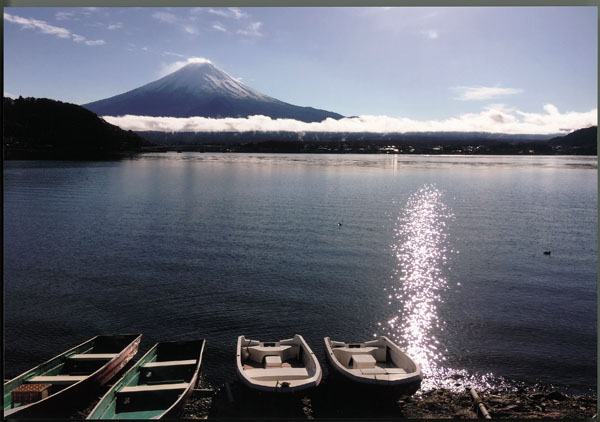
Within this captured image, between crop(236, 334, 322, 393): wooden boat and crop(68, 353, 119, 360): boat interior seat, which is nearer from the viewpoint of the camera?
crop(236, 334, 322, 393): wooden boat

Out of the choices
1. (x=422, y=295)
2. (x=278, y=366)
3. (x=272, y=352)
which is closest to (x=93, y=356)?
(x=272, y=352)

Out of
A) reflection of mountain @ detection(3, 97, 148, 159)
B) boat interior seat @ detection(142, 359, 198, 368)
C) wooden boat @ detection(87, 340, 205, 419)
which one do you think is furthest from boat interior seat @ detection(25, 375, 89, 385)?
reflection of mountain @ detection(3, 97, 148, 159)

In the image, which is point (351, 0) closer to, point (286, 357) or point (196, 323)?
point (286, 357)

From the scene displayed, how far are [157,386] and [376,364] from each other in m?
6.68

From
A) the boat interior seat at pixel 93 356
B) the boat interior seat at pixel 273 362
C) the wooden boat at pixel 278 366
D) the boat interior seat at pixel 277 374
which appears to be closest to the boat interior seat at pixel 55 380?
the boat interior seat at pixel 93 356

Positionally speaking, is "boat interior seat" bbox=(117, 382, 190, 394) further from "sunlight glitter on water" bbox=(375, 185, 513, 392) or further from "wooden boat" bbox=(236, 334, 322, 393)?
"sunlight glitter on water" bbox=(375, 185, 513, 392)

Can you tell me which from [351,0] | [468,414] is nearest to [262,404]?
[468,414]

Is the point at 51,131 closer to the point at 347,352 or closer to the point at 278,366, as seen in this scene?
the point at 278,366

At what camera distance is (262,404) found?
41.5 ft

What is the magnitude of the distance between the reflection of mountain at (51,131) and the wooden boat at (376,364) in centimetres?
9756

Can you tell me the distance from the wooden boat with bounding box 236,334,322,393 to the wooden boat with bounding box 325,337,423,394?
0.86 meters

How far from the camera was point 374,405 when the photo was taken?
1292 centimetres

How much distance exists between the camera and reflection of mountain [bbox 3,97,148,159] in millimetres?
101375

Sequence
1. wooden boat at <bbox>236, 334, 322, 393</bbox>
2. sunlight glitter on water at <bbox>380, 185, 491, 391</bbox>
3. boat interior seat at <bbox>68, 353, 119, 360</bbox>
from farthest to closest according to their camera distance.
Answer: sunlight glitter on water at <bbox>380, 185, 491, 391</bbox>, boat interior seat at <bbox>68, 353, 119, 360</bbox>, wooden boat at <bbox>236, 334, 322, 393</bbox>
